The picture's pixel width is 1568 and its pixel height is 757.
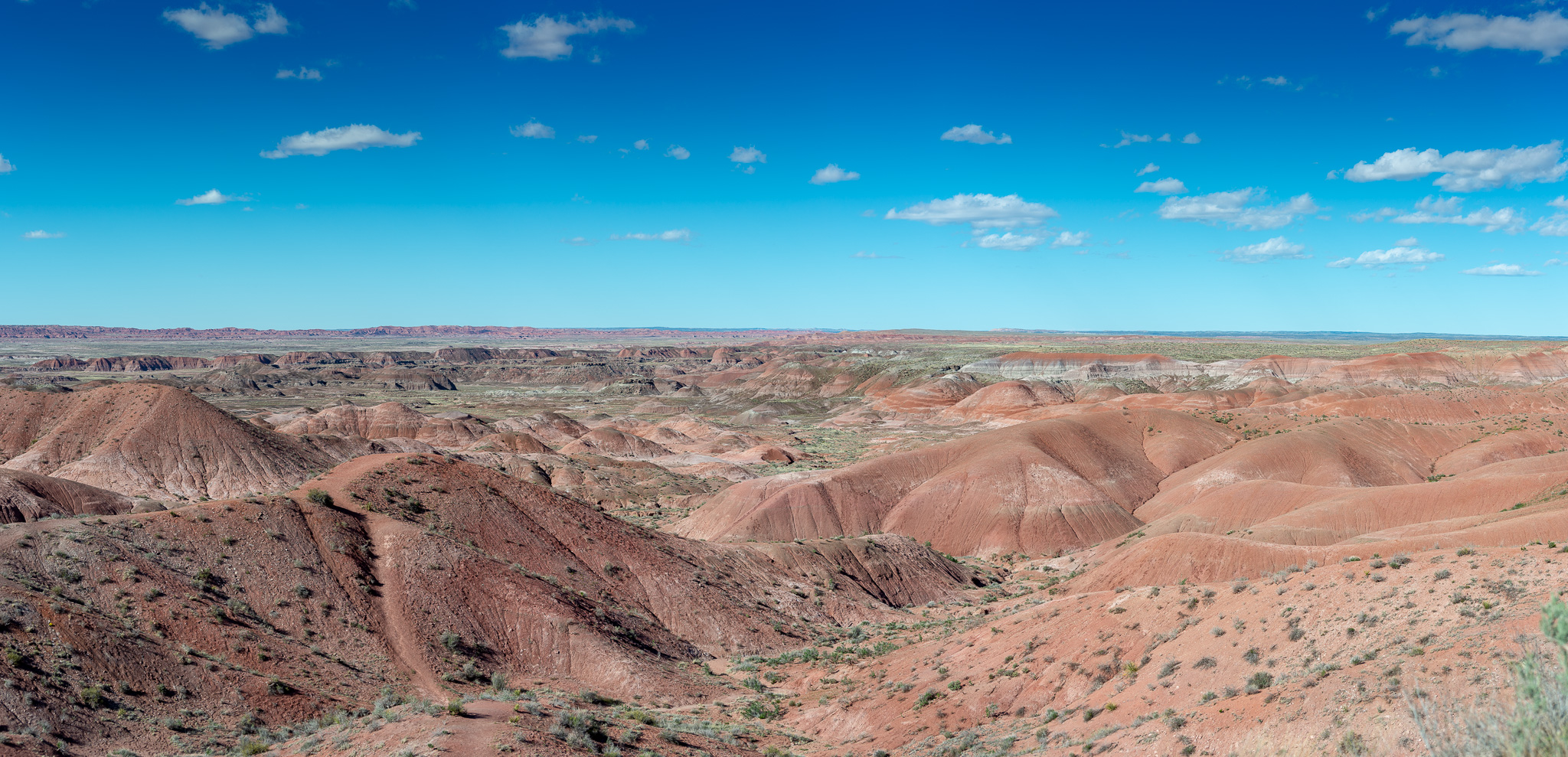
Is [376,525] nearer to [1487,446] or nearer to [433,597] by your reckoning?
[433,597]

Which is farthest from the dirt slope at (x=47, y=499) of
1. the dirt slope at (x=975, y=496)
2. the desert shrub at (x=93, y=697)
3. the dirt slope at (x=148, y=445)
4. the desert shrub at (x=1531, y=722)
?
the desert shrub at (x=1531, y=722)

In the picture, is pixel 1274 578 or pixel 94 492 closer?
pixel 1274 578

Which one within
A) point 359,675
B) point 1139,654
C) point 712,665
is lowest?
point 712,665

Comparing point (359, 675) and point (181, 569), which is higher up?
point (181, 569)

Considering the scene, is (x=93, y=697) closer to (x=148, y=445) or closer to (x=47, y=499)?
(x=47, y=499)

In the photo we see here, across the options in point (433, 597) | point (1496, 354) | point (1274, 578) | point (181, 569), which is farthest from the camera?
point (1496, 354)

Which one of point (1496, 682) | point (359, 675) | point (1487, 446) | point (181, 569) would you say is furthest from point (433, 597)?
point (1487, 446)

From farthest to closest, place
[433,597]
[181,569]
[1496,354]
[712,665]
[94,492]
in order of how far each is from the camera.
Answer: [1496,354] < [94,492] < [712,665] < [433,597] < [181,569]

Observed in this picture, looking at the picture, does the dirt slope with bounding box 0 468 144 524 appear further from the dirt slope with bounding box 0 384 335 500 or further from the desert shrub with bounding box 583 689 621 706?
the desert shrub with bounding box 583 689 621 706

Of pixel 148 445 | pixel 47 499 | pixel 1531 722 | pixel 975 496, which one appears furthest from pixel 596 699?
pixel 148 445
